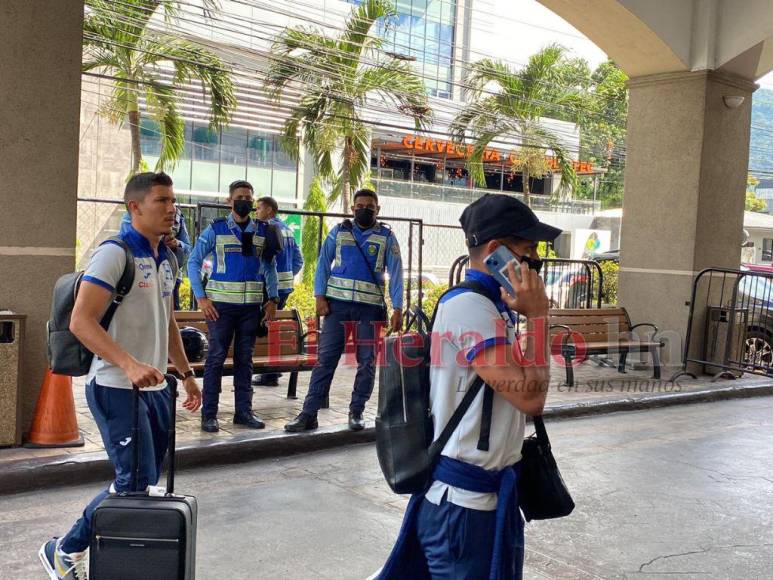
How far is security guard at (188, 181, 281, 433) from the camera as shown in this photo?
7.16m

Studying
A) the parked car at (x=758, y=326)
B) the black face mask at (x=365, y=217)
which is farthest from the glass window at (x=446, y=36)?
the black face mask at (x=365, y=217)

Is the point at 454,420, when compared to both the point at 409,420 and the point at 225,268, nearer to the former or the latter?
the point at 409,420

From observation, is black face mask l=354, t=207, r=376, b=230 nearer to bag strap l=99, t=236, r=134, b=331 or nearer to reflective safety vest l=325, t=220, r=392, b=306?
reflective safety vest l=325, t=220, r=392, b=306

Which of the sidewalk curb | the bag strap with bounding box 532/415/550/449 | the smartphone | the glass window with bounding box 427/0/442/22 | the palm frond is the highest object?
the glass window with bounding box 427/0/442/22

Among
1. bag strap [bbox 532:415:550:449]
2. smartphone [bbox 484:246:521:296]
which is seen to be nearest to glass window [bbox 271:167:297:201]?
bag strap [bbox 532:415:550:449]

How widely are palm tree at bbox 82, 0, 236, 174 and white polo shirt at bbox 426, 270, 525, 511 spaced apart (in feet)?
59.4

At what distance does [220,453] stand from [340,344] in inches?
52.4

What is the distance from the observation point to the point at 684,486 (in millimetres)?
6363

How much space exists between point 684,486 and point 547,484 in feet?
13.4

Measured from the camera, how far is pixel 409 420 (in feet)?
8.53

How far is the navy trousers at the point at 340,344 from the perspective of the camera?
23.6 ft

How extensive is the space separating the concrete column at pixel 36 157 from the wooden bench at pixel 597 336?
6040 millimetres

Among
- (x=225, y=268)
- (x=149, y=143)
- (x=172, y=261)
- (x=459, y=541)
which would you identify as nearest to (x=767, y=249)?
(x=149, y=143)

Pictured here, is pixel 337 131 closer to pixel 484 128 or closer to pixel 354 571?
pixel 484 128
